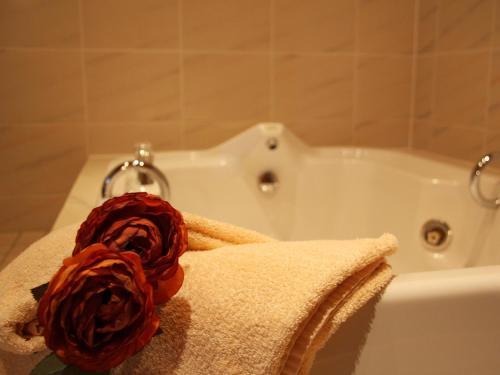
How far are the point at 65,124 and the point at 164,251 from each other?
3.70ft

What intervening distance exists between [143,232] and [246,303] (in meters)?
0.13

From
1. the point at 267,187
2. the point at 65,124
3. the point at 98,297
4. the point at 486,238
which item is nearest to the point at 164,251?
the point at 98,297

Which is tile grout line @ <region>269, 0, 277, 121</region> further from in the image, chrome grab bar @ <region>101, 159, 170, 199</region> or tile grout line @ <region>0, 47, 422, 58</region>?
chrome grab bar @ <region>101, 159, 170, 199</region>

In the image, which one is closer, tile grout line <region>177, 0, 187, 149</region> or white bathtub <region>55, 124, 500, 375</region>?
white bathtub <region>55, 124, 500, 375</region>

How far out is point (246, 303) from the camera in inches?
17.2

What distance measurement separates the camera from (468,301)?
1.68ft

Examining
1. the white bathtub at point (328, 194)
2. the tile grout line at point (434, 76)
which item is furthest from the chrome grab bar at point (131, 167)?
the tile grout line at point (434, 76)

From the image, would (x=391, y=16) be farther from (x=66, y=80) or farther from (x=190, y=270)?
(x=190, y=270)

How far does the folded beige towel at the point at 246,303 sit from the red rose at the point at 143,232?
75 millimetres

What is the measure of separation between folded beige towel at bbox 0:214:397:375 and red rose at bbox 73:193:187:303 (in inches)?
3.0

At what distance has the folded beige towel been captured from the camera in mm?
416

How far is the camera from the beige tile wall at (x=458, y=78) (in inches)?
48.8

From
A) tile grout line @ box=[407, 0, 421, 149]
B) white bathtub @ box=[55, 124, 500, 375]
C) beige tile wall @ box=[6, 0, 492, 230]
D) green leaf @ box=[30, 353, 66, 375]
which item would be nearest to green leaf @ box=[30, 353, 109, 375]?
green leaf @ box=[30, 353, 66, 375]

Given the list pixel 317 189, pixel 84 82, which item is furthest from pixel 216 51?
pixel 317 189
